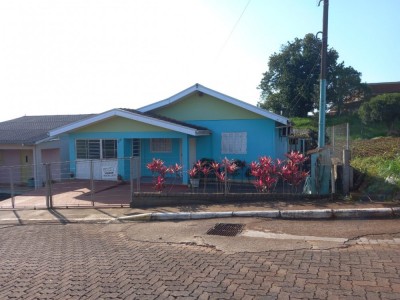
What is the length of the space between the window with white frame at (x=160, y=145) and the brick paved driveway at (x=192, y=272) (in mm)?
10120

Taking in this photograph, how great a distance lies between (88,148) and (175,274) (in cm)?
1311

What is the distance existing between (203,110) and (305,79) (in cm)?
2778

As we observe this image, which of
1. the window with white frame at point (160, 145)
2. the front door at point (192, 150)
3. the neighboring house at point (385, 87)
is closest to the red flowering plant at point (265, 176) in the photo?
the front door at point (192, 150)

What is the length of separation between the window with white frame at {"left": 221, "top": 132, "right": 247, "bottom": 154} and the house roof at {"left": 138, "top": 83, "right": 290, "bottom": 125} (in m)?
1.31

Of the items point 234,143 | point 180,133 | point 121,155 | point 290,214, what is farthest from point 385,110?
point 290,214

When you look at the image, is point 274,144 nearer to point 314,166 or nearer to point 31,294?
point 314,166

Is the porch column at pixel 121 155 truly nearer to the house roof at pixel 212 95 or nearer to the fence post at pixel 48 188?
the house roof at pixel 212 95

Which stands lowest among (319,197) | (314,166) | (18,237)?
(18,237)

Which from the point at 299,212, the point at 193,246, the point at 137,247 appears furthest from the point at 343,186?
the point at 137,247

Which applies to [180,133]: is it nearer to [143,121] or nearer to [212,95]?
[143,121]

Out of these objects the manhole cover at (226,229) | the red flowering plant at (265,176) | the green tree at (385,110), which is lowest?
the manhole cover at (226,229)

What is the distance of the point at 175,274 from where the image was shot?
5.18 m

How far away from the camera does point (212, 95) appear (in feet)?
52.4

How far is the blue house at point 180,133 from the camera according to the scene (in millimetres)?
15516
